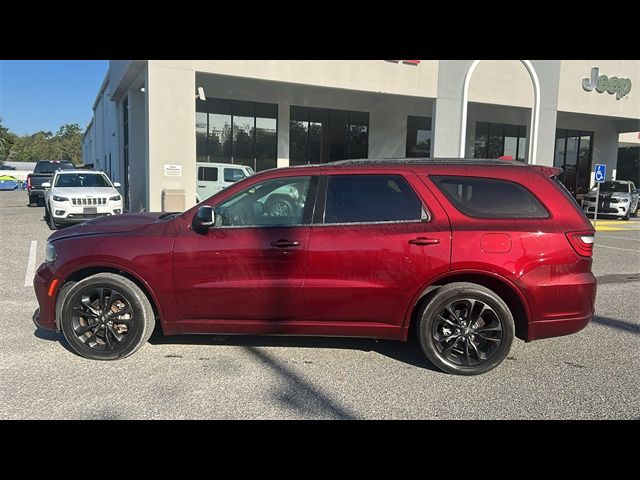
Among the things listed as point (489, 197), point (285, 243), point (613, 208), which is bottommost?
point (613, 208)

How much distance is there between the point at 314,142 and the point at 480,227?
18.1m

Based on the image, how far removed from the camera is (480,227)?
4043 millimetres

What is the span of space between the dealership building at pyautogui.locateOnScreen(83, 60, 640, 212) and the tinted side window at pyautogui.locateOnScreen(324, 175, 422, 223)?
27.3ft

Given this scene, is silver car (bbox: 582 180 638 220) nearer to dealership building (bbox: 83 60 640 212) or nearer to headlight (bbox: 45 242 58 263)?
dealership building (bbox: 83 60 640 212)

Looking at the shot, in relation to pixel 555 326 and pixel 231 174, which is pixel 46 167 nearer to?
pixel 231 174

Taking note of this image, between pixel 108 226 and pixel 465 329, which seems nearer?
pixel 465 329

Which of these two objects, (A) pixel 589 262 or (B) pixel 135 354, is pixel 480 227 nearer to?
(A) pixel 589 262

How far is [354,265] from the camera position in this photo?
405cm

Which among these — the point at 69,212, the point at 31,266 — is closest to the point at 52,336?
the point at 31,266

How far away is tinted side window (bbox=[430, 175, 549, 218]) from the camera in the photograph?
4121mm

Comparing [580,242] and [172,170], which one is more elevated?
[172,170]

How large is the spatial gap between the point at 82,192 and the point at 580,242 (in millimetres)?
11962

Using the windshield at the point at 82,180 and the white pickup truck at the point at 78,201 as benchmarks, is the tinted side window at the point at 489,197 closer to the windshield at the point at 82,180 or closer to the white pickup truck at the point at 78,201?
the white pickup truck at the point at 78,201
